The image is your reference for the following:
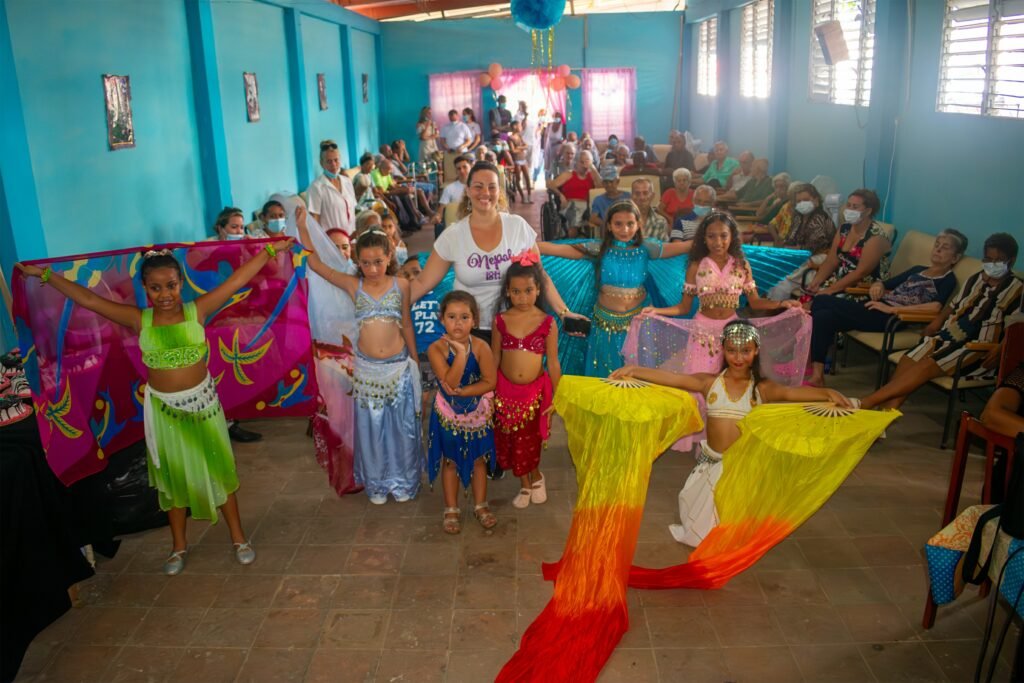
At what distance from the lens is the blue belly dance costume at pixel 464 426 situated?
3.78m

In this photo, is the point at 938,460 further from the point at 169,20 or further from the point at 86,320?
the point at 169,20

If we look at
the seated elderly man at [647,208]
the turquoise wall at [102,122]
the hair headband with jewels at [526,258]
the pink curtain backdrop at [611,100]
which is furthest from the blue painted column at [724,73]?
the hair headband with jewels at [526,258]

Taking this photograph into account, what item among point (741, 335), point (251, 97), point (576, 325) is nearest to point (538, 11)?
point (251, 97)

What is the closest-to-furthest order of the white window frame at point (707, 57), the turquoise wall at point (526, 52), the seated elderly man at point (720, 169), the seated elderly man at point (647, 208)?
the seated elderly man at point (647, 208) < the seated elderly man at point (720, 169) < the white window frame at point (707, 57) < the turquoise wall at point (526, 52)

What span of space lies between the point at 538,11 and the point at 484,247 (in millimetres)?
4859

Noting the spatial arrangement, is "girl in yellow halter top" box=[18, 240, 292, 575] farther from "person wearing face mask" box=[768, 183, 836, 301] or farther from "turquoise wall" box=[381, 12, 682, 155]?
"turquoise wall" box=[381, 12, 682, 155]

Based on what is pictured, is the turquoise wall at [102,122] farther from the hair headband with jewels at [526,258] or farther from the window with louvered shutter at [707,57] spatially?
the window with louvered shutter at [707,57]

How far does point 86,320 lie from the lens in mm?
3607

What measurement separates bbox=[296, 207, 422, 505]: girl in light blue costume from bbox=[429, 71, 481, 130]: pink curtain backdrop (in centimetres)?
1475

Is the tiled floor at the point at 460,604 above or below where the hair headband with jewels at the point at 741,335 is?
below

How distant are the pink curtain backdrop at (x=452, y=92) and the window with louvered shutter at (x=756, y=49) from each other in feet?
22.9

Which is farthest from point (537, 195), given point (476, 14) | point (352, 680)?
point (352, 680)

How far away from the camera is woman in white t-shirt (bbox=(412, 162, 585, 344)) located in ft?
13.0

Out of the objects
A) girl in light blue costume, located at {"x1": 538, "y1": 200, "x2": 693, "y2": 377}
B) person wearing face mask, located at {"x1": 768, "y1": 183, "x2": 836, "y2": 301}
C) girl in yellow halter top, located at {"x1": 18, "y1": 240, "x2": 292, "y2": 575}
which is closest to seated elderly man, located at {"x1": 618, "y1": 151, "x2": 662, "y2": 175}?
person wearing face mask, located at {"x1": 768, "y1": 183, "x2": 836, "y2": 301}
